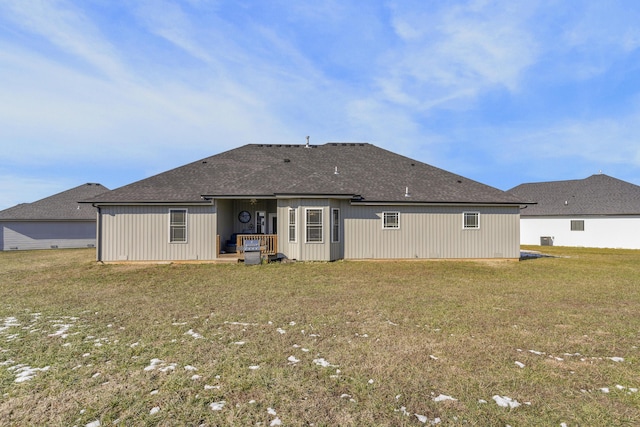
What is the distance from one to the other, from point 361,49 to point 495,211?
33.0 feet

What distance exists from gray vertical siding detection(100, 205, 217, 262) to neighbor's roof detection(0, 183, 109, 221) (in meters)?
13.8

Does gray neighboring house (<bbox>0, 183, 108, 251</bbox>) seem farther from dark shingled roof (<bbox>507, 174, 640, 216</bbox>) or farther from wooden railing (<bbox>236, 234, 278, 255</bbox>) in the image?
dark shingled roof (<bbox>507, 174, 640, 216</bbox>)

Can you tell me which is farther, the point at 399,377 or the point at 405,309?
the point at 405,309

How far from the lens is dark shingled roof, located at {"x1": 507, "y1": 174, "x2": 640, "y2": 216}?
82.4 feet

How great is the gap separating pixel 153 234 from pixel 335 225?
838 centimetres

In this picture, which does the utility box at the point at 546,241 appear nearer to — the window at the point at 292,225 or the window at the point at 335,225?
Result: the window at the point at 335,225

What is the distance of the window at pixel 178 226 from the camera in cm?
1477

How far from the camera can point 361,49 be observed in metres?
13.5

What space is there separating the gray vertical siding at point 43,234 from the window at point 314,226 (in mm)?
21348

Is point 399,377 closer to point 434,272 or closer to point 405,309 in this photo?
point 405,309

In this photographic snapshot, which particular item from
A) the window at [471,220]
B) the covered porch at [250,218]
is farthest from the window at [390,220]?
the covered porch at [250,218]

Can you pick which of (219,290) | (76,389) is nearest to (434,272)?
(219,290)

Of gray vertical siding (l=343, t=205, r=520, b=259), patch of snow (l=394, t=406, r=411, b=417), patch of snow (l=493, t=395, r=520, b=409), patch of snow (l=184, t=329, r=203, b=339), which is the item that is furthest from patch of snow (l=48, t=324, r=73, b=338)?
gray vertical siding (l=343, t=205, r=520, b=259)

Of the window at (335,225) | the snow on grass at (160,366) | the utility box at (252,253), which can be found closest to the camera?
the snow on grass at (160,366)
